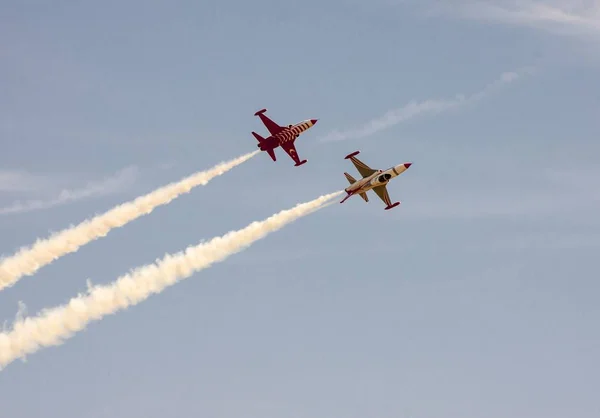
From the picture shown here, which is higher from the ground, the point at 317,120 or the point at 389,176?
the point at 317,120

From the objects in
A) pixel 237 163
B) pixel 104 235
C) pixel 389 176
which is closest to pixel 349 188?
pixel 389 176

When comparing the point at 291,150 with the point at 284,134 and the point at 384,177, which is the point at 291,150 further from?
the point at 384,177

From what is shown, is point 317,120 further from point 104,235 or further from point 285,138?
point 104,235

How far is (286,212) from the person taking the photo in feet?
348

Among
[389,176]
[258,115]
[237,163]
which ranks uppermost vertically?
[258,115]

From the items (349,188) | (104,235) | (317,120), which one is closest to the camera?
(104,235)

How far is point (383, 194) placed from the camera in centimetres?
11025

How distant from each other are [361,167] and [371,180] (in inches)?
187

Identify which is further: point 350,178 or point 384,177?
point 350,178

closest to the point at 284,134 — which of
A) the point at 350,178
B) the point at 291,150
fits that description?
the point at 291,150

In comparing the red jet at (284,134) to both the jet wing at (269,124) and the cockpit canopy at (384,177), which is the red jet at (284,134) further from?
the cockpit canopy at (384,177)

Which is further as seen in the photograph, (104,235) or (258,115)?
(258,115)

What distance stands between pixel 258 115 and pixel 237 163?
11.0m

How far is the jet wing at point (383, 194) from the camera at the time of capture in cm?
10969
